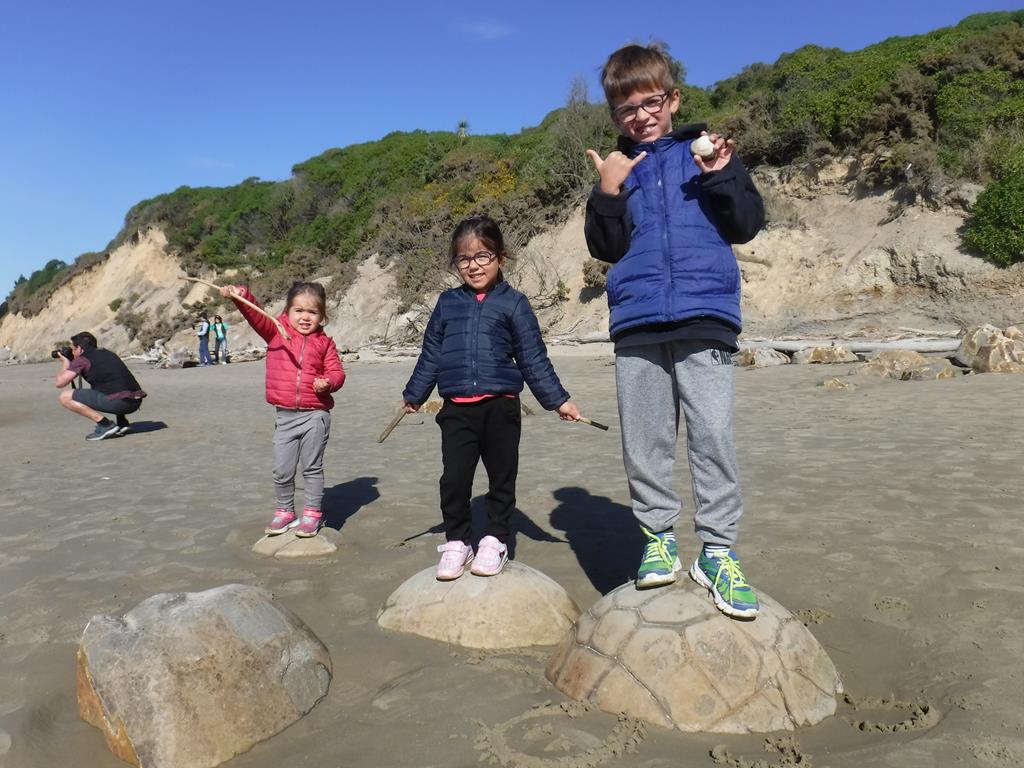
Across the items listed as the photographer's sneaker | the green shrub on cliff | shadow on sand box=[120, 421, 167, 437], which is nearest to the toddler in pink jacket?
the photographer's sneaker

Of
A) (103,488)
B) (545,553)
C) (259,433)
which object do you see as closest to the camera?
(545,553)

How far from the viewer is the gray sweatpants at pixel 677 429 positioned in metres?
2.90

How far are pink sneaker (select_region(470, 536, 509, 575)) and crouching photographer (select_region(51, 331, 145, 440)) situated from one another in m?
7.91

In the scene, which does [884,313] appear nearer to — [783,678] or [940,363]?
[940,363]

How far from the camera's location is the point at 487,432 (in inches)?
147

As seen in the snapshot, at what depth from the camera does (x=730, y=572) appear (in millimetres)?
2855

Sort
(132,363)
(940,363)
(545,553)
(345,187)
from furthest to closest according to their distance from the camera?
(345,187), (132,363), (940,363), (545,553)

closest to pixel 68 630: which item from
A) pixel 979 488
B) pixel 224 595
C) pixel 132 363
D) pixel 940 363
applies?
pixel 224 595

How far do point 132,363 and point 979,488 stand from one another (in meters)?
29.1

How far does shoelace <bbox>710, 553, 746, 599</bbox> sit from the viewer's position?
2.83 meters

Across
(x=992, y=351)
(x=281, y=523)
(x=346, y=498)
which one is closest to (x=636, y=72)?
(x=281, y=523)

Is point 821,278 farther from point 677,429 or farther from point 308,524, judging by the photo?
point 677,429

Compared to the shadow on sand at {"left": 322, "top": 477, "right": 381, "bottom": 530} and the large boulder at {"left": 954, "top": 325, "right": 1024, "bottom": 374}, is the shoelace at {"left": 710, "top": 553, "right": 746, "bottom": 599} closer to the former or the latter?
the shadow on sand at {"left": 322, "top": 477, "right": 381, "bottom": 530}

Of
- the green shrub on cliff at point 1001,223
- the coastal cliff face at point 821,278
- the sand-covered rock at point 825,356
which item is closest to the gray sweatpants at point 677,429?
the sand-covered rock at point 825,356
